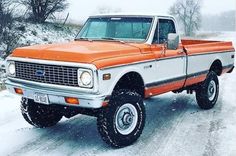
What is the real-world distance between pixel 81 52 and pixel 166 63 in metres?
1.94

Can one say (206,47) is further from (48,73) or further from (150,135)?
(48,73)

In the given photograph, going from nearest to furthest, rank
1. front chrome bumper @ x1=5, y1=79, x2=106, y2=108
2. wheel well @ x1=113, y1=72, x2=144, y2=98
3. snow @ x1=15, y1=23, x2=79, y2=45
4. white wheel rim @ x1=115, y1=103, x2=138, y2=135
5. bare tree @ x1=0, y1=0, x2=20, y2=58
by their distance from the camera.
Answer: front chrome bumper @ x1=5, y1=79, x2=106, y2=108, white wheel rim @ x1=115, y1=103, x2=138, y2=135, wheel well @ x1=113, y1=72, x2=144, y2=98, bare tree @ x1=0, y1=0, x2=20, y2=58, snow @ x1=15, y1=23, x2=79, y2=45

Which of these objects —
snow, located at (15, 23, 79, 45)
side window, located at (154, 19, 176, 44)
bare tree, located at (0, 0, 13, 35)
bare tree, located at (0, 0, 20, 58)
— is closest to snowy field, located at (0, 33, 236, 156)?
side window, located at (154, 19, 176, 44)

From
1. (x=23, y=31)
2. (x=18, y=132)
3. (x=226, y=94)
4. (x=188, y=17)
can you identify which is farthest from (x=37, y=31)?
(x=188, y=17)

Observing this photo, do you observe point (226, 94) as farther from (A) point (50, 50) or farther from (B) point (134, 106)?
(A) point (50, 50)

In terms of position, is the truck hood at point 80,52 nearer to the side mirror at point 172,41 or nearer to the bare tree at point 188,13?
the side mirror at point 172,41

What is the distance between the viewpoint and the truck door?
632cm

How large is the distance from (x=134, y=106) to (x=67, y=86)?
3.69 ft

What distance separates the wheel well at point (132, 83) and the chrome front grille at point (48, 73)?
91 cm

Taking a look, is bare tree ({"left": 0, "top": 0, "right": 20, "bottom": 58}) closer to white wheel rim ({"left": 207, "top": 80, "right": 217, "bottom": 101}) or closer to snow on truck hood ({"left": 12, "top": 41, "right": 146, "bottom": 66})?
white wheel rim ({"left": 207, "top": 80, "right": 217, "bottom": 101})

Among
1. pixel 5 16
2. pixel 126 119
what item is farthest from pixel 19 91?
pixel 5 16

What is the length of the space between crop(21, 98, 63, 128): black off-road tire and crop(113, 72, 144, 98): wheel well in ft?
3.82

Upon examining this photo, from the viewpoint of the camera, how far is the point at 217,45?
8.38 metres

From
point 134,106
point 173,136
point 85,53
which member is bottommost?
point 173,136
